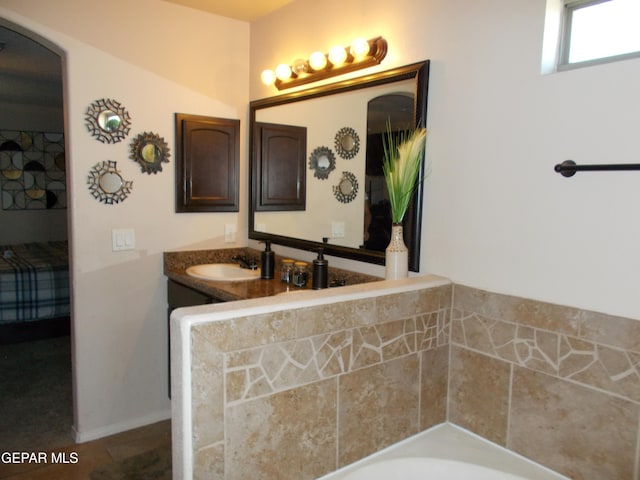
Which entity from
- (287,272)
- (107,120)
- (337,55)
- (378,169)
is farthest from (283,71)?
(287,272)

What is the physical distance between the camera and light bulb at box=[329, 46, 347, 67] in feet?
7.64

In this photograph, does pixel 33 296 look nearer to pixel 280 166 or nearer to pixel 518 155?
pixel 280 166

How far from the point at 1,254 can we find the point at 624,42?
18.2ft

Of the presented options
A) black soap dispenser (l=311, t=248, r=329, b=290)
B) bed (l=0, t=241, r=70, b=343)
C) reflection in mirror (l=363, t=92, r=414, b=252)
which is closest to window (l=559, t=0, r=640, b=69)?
reflection in mirror (l=363, t=92, r=414, b=252)

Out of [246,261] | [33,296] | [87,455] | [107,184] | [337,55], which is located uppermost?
[337,55]

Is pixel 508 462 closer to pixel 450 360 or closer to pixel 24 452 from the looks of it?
pixel 450 360

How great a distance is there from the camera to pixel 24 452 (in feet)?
8.75

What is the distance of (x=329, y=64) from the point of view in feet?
8.05

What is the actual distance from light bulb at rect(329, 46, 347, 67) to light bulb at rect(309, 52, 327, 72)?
8 centimetres

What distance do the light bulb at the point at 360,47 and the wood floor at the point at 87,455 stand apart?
2381 mm

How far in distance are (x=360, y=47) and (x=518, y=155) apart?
3.11 feet

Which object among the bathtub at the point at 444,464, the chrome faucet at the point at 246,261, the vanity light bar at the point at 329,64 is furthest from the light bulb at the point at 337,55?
the bathtub at the point at 444,464

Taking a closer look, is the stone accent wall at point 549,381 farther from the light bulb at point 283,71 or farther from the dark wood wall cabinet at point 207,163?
the dark wood wall cabinet at point 207,163

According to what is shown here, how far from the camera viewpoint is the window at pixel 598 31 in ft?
4.96
